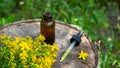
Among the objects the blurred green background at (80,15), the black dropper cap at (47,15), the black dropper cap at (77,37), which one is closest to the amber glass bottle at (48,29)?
the black dropper cap at (47,15)

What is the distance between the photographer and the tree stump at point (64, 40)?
253 centimetres

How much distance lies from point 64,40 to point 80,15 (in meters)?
1.55

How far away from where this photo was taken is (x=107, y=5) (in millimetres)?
4934

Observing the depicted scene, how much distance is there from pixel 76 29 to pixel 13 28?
1.93ft

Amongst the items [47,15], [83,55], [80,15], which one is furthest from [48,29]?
[80,15]

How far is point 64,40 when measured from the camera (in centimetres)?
277

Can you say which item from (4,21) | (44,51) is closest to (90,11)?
(4,21)

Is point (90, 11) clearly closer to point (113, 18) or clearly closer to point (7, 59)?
point (113, 18)

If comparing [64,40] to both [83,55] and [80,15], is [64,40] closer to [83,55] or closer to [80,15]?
[83,55]

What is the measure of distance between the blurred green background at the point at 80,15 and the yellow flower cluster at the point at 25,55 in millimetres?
1341

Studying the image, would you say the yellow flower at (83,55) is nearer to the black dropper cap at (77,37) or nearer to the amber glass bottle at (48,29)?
the black dropper cap at (77,37)

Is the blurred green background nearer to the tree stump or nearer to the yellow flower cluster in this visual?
the tree stump

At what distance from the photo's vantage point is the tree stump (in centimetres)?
253

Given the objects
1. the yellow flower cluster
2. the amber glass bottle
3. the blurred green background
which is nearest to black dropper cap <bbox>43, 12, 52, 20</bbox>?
the amber glass bottle
